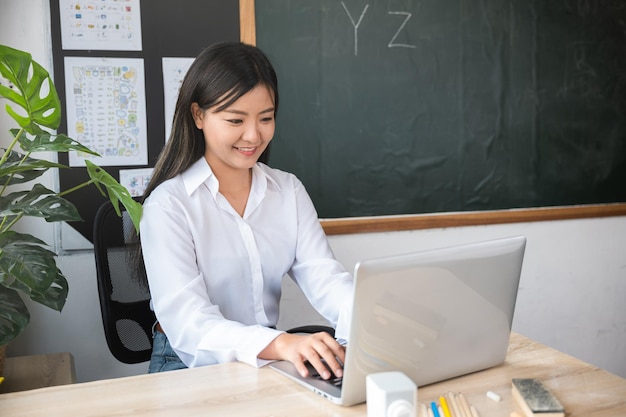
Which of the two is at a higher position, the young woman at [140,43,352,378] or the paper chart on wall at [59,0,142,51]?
the paper chart on wall at [59,0,142,51]

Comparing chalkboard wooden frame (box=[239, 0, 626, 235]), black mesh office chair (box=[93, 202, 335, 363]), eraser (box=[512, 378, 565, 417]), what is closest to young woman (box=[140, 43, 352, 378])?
black mesh office chair (box=[93, 202, 335, 363])

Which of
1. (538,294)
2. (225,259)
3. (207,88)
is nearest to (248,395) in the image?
(225,259)

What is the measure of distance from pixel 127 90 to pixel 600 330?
2.26 meters

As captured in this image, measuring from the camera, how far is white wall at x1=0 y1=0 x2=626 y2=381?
7.24 feet

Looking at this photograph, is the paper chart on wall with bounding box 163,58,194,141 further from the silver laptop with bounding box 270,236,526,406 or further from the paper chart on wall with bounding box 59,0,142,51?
the silver laptop with bounding box 270,236,526,406

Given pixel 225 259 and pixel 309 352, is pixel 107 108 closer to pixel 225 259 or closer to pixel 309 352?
pixel 225 259

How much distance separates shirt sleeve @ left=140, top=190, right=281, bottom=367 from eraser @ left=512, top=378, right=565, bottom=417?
0.46 metres

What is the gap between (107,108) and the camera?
216 cm

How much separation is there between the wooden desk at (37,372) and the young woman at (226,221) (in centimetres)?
34

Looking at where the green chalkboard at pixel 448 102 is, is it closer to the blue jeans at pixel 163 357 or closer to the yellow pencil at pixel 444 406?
the blue jeans at pixel 163 357

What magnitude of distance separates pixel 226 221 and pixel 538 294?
65.7 inches

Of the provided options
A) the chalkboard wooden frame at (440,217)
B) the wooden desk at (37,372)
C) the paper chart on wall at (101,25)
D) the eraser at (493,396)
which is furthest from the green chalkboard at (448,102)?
the eraser at (493,396)

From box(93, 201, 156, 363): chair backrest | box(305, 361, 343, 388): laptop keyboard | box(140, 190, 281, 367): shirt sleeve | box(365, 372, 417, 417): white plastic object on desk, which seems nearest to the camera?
box(365, 372, 417, 417): white plastic object on desk

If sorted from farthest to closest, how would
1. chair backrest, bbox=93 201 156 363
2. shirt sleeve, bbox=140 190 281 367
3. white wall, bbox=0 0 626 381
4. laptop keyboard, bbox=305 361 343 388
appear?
white wall, bbox=0 0 626 381 < chair backrest, bbox=93 201 156 363 < shirt sleeve, bbox=140 190 281 367 < laptop keyboard, bbox=305 361 343 388
